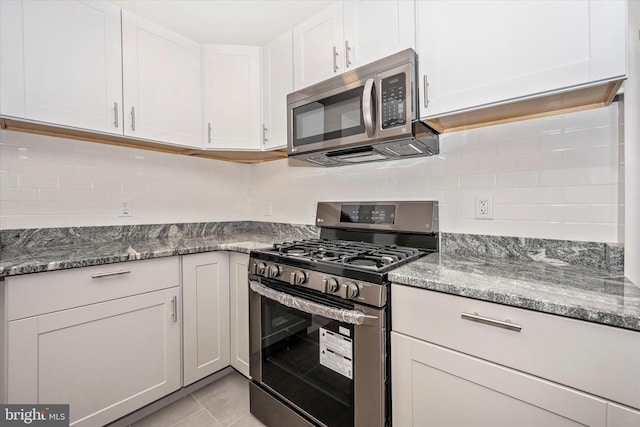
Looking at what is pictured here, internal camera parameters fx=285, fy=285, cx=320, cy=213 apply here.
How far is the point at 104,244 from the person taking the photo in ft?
5.90

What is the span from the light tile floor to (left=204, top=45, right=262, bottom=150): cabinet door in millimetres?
1634

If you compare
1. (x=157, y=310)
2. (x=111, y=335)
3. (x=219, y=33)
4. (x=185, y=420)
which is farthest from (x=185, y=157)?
(x=185, y=420)

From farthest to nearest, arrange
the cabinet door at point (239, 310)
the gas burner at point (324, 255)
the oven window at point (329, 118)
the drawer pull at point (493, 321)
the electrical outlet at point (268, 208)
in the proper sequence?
the electrical outlet at point (268, 208) < the cabinet door at point (239, 310) < the oven window at point (329, 118) < the gas burner at point (324, 255) < the drawer pull at point (493, 321)

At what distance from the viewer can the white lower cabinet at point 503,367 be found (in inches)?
28.3

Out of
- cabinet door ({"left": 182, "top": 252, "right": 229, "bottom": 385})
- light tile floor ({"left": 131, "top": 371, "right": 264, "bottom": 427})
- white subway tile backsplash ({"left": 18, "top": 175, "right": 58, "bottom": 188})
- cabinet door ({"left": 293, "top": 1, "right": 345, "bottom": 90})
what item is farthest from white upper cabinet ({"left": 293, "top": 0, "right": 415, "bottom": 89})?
light tile floor ({"left": 131, "top": 371, "right": 264, "bottom": 427})

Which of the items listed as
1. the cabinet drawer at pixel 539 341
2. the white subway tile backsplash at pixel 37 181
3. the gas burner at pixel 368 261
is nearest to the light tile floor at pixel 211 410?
the gas burner at pixel 368 261

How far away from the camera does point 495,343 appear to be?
0.87m

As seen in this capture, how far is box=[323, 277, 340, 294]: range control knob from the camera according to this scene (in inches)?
45.0

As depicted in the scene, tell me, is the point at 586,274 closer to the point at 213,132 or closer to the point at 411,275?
the point at 411,275

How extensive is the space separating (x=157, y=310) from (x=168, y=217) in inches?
33.6

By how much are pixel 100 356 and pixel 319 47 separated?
201cm

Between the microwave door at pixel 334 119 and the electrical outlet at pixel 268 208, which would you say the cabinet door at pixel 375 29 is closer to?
the microwave door at pixel 334 119

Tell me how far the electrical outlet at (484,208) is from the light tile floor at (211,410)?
1601 mm

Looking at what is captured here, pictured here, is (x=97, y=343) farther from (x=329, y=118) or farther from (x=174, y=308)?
(x=329, y=118)
